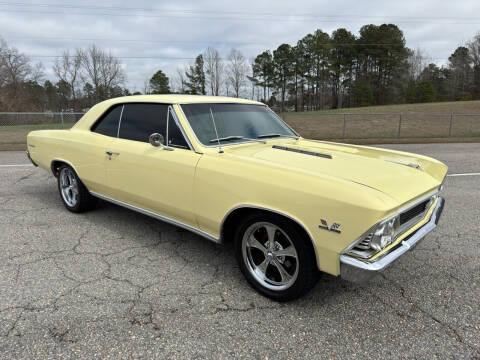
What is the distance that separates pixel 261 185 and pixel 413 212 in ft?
3.96

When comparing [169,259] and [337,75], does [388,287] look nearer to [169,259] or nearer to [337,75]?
[169,259]

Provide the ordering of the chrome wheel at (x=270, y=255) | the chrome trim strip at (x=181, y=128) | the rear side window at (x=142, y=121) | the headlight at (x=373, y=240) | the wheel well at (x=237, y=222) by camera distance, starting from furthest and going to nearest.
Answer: the rear side window at (x=142, y=121)
the chrome trim strip at (x=181, y=128)
the chrome wheel at (x=270, y=255)
the wheel well at (x=237, y=222)
the headlight at (x=373, y=240)

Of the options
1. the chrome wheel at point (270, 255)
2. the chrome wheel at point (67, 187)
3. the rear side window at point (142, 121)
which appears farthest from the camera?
the chrome wheel at point (67, 187)

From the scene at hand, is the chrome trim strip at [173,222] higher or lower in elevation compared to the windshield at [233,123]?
lower

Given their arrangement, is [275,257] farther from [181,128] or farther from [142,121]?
[142,121]

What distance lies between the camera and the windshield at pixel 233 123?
10.9 feet

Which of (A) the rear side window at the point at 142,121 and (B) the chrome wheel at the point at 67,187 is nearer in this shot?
(A) the rear side window at the point at 142,121

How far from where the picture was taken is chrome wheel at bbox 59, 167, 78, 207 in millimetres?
4691

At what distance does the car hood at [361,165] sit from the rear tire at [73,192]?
8.07ft

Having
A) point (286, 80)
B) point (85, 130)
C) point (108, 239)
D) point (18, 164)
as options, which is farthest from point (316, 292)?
point (286, 80)

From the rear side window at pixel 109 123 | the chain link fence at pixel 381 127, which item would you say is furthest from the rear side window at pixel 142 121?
the chain link fence at pixel 381 127

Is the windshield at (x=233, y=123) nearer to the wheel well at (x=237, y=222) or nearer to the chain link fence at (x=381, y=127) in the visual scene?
the wheel well at (x=237, y=222)

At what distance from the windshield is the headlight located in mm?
1622

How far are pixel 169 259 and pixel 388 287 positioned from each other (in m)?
2.06
